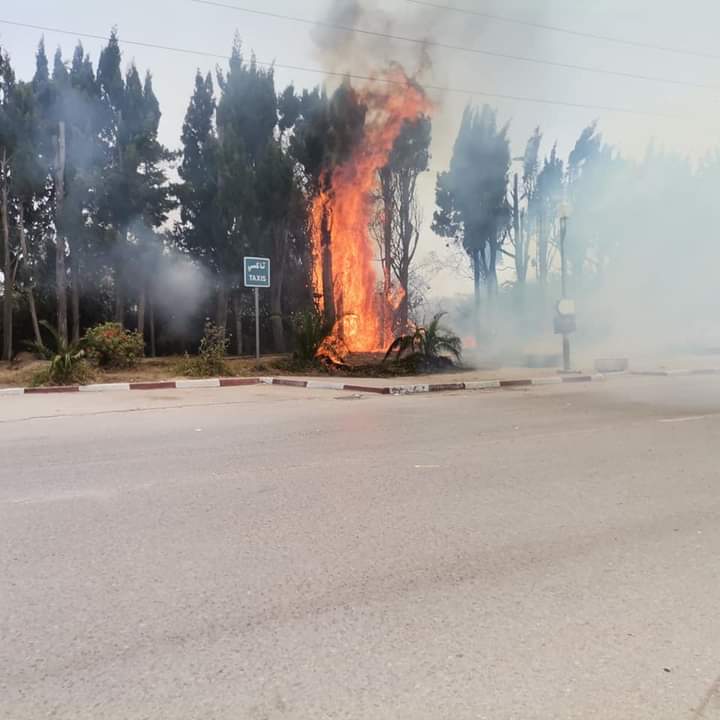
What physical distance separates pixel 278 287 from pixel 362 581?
22223 mm

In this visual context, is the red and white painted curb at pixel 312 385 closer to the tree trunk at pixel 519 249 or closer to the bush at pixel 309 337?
the bush at pixel 309 337

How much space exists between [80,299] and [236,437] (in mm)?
19710

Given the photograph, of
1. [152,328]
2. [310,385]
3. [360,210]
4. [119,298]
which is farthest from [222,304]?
[310,385]

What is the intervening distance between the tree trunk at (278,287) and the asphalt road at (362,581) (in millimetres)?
18185

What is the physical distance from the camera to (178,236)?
25.4 m

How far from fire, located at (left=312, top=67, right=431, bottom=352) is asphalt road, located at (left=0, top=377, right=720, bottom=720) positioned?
1521cm

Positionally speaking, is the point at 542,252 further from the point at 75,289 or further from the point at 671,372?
the point at 75,289

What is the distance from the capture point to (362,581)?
128 inches

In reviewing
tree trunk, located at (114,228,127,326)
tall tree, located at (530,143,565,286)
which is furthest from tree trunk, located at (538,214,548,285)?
tree trunk, located at (114,228,127,326)

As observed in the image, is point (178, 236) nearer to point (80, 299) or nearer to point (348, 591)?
point (80, 299)

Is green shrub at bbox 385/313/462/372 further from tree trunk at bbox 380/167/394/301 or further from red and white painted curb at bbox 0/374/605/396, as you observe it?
tree trunk at bbox 380/167/394/301

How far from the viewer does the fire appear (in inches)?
848

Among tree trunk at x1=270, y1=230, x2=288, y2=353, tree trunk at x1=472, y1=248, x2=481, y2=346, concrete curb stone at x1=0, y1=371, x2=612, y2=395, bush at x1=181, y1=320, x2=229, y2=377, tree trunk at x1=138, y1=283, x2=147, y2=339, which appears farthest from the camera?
tree trunk at x1=472, y1=248, x2=481, y2=346

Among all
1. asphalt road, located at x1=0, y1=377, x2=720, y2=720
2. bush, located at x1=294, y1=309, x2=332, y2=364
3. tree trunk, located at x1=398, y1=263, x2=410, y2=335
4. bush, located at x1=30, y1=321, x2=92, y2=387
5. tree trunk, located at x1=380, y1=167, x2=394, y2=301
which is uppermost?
tree trunk, located at x1=380, y1=167, x2=394, y2=301
